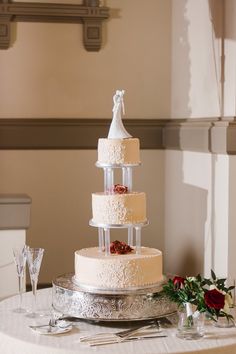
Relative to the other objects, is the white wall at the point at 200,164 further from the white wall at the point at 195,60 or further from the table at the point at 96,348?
the table at the point at 96,348

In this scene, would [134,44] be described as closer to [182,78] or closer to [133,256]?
[182,78]

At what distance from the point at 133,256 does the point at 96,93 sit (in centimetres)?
207

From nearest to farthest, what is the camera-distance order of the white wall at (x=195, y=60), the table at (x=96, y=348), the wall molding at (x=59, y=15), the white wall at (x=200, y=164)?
the table at (x=96, y=348) → the white wall at (x=200, y=164) → the white wall at (x=195, y=60) → the wall molding at (x=59, y=15)

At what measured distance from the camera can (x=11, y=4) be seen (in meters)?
4.40

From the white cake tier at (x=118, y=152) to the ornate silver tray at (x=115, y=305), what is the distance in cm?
51

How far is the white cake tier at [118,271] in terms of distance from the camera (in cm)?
264

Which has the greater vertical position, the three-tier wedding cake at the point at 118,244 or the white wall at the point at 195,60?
the white wall at the point at 195,60

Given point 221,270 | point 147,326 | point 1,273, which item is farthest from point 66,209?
point 147,326

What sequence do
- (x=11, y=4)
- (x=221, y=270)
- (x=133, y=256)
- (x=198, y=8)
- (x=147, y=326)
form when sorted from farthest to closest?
(x=11, y=4), (x=198, y=8), (x=221, y=270), (x=133, y=256), (x=147, y=326)

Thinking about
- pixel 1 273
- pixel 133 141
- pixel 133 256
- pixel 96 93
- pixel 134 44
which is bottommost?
A: pixel 1 273

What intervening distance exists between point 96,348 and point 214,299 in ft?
1.38

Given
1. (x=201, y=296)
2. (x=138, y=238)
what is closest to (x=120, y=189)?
(x=138, y=238)

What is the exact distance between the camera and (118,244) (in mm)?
2793

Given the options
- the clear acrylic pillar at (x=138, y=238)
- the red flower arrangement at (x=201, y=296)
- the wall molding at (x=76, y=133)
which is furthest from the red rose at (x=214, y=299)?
the wall molding at (x=76, y=133)
